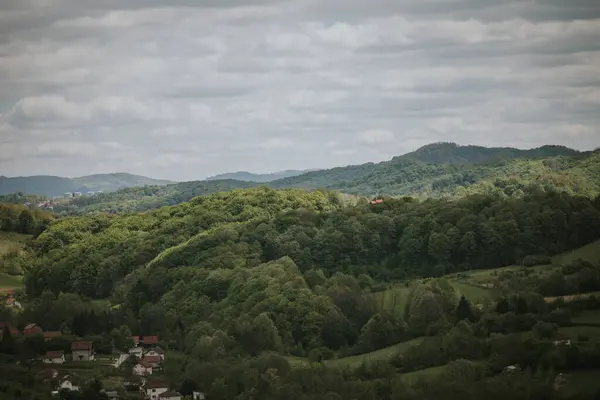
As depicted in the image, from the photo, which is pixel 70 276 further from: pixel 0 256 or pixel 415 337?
pixel 415 337

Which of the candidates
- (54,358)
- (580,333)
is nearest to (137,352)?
(54,358)

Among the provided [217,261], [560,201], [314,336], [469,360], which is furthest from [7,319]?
[560,201]

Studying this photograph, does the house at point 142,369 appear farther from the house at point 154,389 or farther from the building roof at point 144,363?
the house at point 154,389

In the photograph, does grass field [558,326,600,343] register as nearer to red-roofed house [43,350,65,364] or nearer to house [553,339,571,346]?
house [553,339,571,346]

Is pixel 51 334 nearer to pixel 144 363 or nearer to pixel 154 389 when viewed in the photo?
pixel 144 363

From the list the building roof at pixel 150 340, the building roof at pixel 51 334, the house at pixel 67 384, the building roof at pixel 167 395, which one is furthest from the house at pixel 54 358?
the building roof at pixel 167 395

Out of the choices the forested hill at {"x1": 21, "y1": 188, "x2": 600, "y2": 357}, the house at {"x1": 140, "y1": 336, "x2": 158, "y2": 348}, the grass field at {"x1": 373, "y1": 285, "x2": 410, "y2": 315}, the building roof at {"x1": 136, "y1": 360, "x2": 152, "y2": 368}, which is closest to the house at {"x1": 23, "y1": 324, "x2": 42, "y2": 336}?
the forested hill at {"x1": 21, "y1": 188, "x2": 600, "y2": 357}

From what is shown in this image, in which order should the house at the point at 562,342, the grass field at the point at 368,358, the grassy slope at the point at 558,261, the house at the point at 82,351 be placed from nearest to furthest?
1. the house at the point at 562,342
2. the grass field at the point at 368,358
3. the house at the point at 82,351
4. the grassy slope at the point at 558,261
